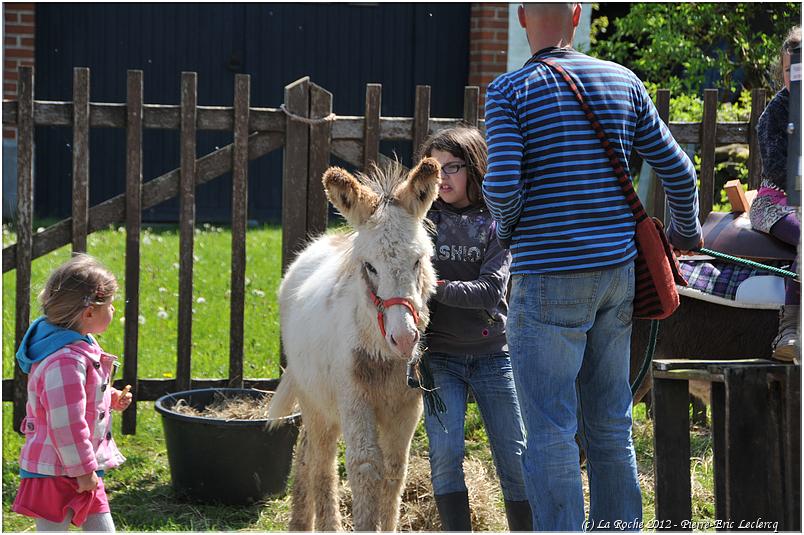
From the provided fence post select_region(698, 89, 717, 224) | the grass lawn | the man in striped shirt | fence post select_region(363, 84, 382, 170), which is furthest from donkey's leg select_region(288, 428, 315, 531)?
fence post select_region(698, 89, 717, 224)

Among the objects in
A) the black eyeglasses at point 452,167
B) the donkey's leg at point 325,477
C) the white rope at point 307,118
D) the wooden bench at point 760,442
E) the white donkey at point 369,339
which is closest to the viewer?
the wooden bench at point 760,442

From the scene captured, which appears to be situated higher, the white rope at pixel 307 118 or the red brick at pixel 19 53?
the red brick at pixel 19 53

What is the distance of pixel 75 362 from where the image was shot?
3.13m

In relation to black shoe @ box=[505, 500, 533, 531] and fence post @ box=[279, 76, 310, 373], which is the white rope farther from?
black shoe @ box=[505, 500, 533, 531]

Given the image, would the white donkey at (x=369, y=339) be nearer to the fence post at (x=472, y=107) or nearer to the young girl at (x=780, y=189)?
the young girl at (x=780, y=189)

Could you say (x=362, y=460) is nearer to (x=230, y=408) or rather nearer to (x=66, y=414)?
(x=66, y=414)

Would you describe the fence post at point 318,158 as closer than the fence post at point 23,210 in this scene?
No

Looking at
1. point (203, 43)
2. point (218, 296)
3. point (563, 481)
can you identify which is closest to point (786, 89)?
point (563, 481)

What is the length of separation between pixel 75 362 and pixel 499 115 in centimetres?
168

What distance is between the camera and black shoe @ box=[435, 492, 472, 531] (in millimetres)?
3635

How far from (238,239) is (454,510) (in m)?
2.49

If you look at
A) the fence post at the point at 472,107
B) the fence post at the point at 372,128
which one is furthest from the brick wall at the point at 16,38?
the fence post at the point at 472,107

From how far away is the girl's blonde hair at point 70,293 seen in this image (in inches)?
127

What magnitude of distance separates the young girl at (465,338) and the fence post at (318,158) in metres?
1.70
